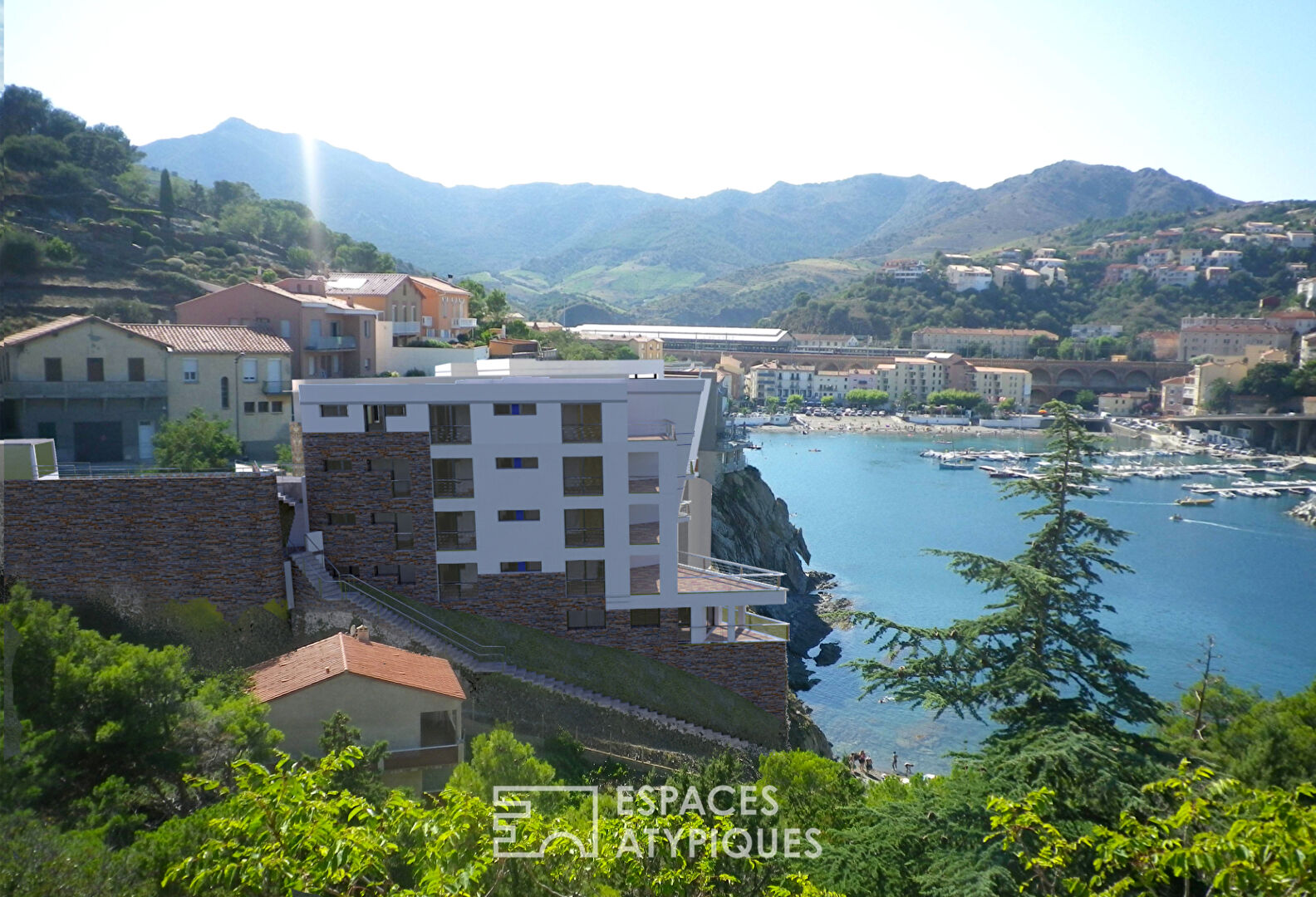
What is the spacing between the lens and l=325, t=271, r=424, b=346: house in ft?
95.3

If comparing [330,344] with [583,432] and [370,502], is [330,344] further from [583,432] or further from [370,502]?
[583,432]

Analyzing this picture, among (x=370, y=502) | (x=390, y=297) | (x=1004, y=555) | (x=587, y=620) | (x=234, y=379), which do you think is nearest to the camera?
(x=370, y=502)

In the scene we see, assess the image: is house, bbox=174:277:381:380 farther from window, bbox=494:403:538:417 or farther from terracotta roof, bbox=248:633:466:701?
terracotta roof, bbox=248:633:466:701

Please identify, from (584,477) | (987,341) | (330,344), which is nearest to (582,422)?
(584,477)

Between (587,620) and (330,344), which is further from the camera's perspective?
(330,344)

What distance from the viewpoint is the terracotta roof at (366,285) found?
1160 inches

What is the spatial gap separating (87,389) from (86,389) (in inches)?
1.3

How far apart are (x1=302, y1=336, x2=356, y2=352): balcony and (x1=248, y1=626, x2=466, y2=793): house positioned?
14.4 m

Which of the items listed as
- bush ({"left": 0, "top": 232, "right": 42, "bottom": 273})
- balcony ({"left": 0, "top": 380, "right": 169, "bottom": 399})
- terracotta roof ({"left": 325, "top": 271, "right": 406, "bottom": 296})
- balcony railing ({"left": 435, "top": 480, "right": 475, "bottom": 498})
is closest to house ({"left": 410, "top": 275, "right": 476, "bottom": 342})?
terracotta roof ({"left": 325, "top": 271, "right": 406, "bottom": 296})

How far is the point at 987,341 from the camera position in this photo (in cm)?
10769

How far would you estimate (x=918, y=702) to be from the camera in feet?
35.2

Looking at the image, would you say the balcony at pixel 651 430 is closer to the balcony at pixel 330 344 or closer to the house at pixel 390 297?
the balcony at pixel 330 344

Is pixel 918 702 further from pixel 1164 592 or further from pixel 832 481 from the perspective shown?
pixel 832 481

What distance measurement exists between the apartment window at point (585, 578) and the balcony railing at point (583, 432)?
5.70 feet
